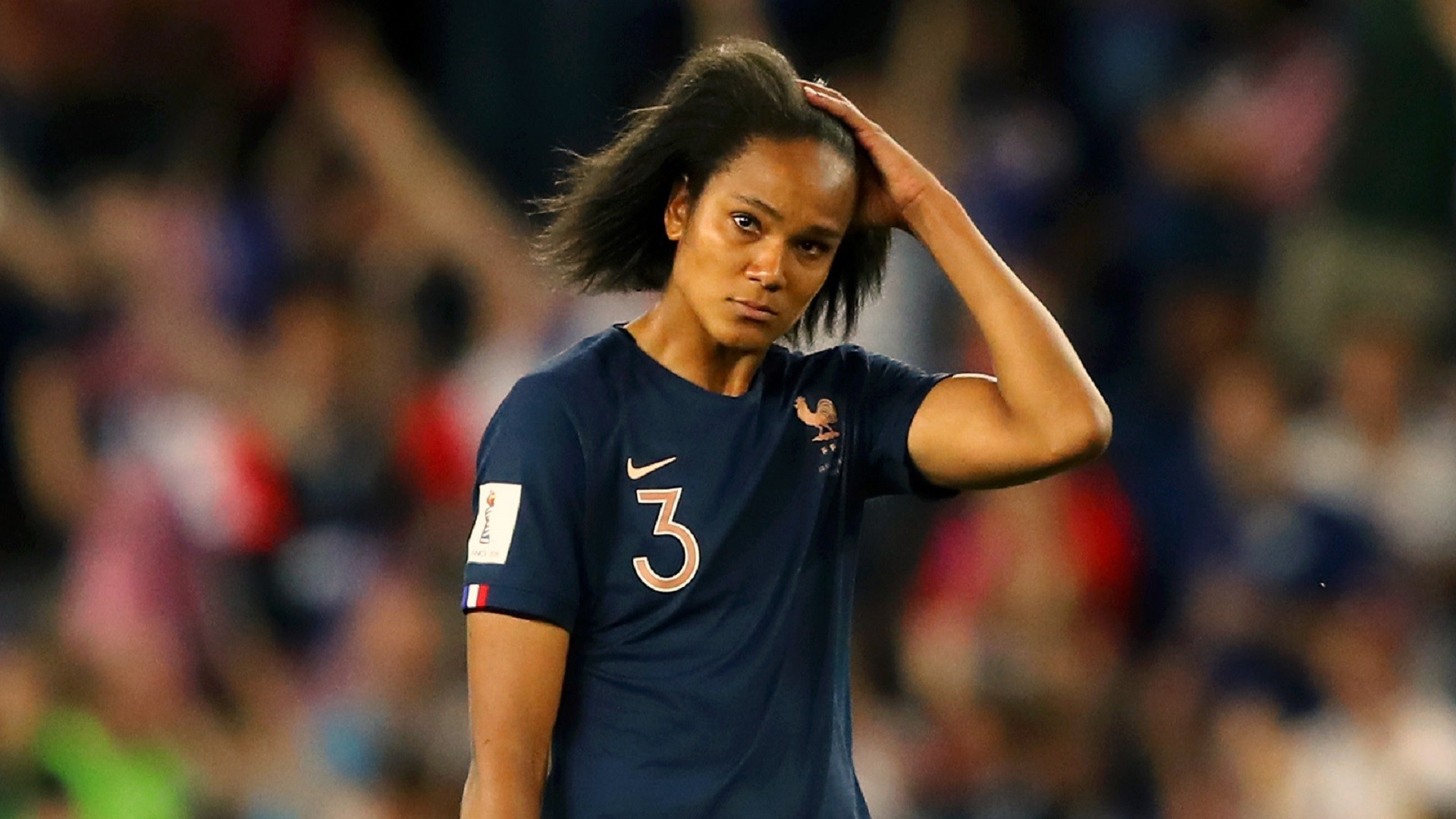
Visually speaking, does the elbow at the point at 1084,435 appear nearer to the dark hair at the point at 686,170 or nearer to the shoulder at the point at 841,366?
the shoulder at the point at 841,366

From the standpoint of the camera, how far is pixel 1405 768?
18.0 ft

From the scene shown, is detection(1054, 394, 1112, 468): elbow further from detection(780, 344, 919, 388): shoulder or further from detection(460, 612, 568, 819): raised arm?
detection(460, 612, 568, 819): raised arm

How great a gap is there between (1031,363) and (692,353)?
0.48m

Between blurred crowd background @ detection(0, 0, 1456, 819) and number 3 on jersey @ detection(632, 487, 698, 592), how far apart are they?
9.47ft

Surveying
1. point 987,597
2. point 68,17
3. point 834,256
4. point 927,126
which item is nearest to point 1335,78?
point 927,126

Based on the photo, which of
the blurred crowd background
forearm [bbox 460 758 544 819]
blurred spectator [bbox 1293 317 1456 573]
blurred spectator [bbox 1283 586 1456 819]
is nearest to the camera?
forearm [bbox 460 758 544 819]

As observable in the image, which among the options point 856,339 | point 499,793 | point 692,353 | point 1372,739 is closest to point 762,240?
point 692,353

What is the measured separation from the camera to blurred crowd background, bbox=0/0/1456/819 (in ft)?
19.2

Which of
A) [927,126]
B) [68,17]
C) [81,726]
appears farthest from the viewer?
[68,17]

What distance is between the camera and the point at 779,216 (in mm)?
2975

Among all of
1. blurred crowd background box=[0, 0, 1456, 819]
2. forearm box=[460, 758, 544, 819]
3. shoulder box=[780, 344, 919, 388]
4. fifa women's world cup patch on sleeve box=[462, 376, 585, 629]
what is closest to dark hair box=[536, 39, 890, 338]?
shoulder box=[780, 344, 919, 388]

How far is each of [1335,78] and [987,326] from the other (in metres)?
4.28

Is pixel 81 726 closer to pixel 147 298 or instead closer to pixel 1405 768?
pixel 147 298

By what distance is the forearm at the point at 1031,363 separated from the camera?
3.03m
